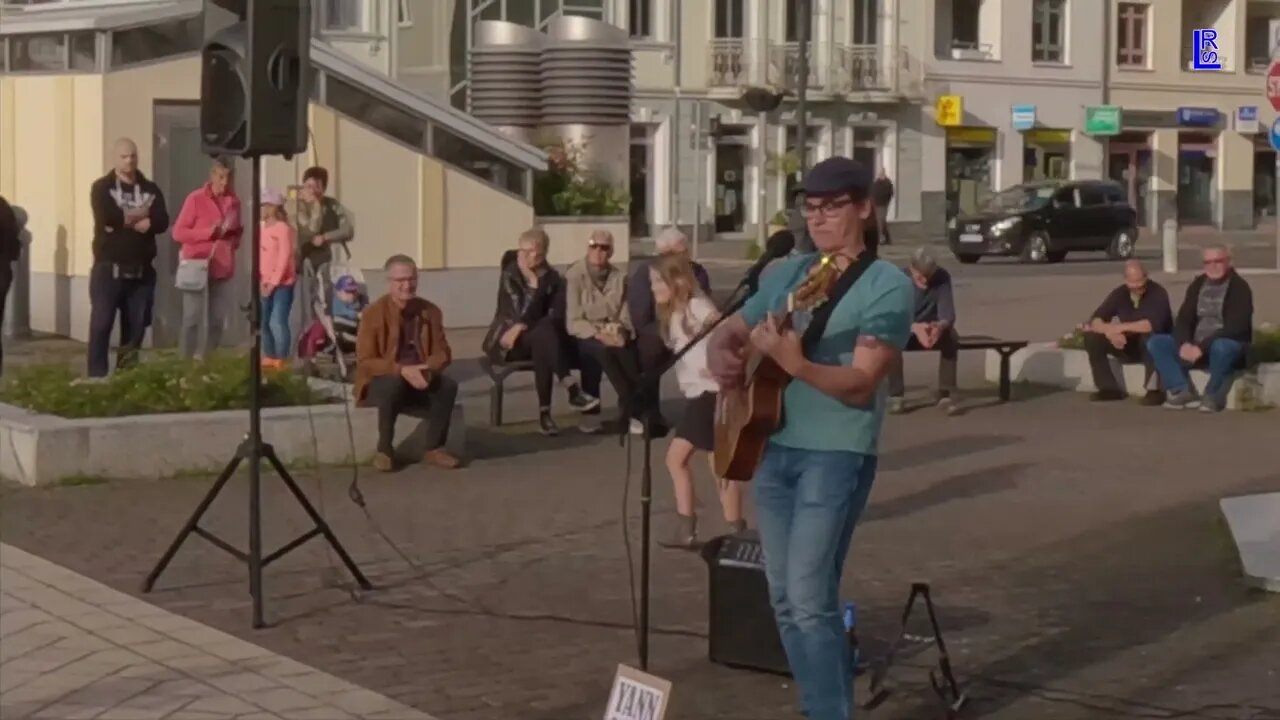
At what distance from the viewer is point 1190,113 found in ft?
198

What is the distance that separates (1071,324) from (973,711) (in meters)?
18.2

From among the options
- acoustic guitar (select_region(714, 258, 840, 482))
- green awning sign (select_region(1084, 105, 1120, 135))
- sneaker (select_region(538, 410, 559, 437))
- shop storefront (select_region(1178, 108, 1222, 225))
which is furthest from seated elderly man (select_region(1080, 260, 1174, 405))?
shop storefront (select_region(1178, 108, 1222, 225))

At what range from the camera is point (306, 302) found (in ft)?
60.5

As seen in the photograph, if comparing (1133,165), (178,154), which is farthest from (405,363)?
(1133,165)

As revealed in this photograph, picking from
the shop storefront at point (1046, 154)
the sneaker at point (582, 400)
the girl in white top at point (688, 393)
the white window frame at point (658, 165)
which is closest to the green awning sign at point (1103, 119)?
the shop storefront at point (1046, 154)

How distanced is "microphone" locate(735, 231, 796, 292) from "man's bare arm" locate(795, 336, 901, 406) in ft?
2.05

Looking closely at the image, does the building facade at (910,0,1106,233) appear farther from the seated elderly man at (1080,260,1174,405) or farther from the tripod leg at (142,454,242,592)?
the tripod leg at (142,454,242,592)

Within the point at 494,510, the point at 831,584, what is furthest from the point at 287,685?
the point at 494,510

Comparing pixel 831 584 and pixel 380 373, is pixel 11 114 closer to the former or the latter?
pixel 380 373

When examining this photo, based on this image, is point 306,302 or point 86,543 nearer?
point 86,543

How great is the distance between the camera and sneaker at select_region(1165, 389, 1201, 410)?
17.1 meters

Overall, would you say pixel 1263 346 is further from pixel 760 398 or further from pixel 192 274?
pixel 760 398

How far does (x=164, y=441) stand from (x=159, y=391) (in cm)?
68

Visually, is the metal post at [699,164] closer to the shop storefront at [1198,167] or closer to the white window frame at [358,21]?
the white window frame at [358,21]
